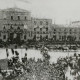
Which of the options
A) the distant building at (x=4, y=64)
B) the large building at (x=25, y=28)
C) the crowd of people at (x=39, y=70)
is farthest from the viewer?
the large building at (x=25, y=28)

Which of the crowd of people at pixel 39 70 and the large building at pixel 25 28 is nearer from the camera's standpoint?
the crowd of people at pixel 39 70

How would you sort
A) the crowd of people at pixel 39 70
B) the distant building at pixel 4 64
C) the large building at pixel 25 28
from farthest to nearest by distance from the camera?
the large building at pixel 25 28, the distant building at pixel 4 64, the crowd of people at pixel 39 70

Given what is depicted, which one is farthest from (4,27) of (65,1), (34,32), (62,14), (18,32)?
(65,1)

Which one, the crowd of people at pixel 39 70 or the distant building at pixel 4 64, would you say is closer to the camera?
the crowd of people at pixel 39 70

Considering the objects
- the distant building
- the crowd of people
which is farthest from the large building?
the crowd of people

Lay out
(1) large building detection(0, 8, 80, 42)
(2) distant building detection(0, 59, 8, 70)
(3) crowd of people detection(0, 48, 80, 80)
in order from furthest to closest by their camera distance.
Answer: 1. (1) large building detection(0, 8, 80, 42)
2. (2) distant building detection(0, 59, 8, 70)
3. (3) crowd of people detection(0, 48, 80, 80)

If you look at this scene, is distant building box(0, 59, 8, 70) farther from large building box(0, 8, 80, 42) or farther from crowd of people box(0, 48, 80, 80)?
large building box(0, 8, 80, 42)

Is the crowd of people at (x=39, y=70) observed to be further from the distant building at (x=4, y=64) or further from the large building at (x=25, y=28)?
the large building at (x=25, y=28)

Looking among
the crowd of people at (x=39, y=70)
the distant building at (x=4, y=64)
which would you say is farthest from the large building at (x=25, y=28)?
the crowd of people at (x=39, y=70)
